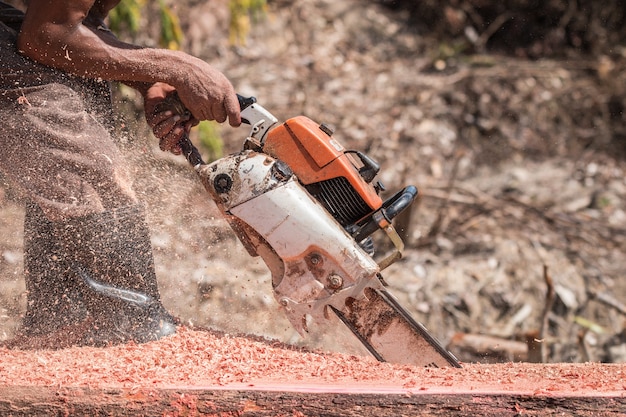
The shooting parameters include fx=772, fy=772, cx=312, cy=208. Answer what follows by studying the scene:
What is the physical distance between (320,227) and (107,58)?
1001mm

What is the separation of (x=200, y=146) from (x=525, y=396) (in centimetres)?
439

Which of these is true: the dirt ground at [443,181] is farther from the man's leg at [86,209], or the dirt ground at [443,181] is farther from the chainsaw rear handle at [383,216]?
the chainsaw rear handle at [383,216]

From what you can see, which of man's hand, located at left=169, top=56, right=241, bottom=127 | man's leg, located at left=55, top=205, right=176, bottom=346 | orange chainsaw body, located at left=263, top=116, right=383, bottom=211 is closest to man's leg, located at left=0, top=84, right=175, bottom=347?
man's leg, located at left=55, top=205, right=176, bottom=346

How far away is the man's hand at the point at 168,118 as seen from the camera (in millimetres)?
3035

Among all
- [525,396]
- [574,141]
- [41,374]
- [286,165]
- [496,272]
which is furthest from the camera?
[574,141]

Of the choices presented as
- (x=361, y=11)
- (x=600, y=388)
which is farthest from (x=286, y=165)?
(x=361, y=11)

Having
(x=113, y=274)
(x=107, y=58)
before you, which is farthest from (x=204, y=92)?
(x=113, y=274)

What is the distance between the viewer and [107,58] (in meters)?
2.84

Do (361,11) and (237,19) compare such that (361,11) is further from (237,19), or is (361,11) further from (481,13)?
(237,19)

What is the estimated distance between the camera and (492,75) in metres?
8.12

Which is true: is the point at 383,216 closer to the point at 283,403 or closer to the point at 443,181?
the point at 283,403

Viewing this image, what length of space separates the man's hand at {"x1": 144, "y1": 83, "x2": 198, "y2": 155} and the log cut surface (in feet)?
2.86

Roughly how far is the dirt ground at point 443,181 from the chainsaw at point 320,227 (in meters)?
0.20

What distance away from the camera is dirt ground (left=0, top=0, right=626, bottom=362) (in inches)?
194
